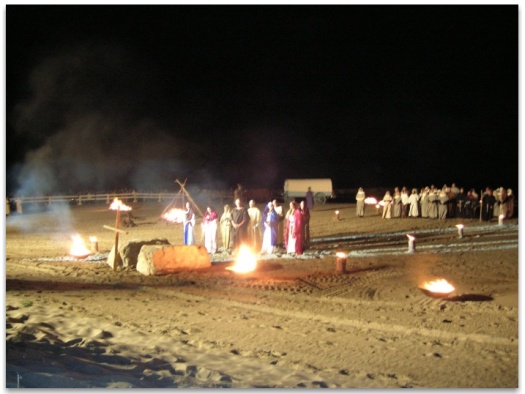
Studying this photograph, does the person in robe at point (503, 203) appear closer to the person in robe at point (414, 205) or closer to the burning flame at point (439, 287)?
the person in robe at point (414, 205)

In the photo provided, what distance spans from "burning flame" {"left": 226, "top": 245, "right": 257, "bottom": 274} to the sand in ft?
0.83

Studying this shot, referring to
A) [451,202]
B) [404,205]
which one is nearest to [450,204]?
[451,202]

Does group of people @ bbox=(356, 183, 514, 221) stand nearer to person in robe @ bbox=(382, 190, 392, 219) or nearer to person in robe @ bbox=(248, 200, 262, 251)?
person in robe @ bbox=(382, 190, 392, 219)

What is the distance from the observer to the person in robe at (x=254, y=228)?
1616cm

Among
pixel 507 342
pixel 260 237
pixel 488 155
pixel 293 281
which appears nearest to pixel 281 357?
pixel 507 342

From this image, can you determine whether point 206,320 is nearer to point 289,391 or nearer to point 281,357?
point 281,357

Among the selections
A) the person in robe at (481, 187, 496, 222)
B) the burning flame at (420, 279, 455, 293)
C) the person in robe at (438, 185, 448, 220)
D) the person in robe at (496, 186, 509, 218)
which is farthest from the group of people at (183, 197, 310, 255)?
the person in robe at (496, 186, 509, 218)

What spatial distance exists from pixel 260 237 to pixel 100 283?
609 cm

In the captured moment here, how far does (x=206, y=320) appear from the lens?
8617 millimetres

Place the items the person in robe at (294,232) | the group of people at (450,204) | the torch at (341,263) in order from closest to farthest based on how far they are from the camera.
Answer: the torch at (341,263)
the person in robe at (294,232)
the group of people at (450,204)

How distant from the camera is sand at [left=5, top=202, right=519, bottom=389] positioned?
239 inches

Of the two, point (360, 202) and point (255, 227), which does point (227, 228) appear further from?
point (360, 202)

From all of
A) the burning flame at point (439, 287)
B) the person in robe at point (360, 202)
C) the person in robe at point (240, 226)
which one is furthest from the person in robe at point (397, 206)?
the burning flame at point (439, 287)

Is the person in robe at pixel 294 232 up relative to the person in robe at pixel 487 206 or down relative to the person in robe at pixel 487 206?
down
